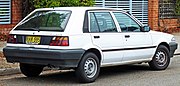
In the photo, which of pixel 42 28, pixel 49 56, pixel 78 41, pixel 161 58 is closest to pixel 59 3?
pixel 161 58

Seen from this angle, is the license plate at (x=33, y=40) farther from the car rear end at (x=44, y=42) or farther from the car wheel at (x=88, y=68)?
the car wheel at (x=88, y=68)

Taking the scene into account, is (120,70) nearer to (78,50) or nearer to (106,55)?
(106,55)

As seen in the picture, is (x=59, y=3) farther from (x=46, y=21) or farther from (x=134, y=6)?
(x=134, y=6)

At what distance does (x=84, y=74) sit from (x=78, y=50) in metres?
0.52

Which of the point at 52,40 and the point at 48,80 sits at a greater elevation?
the point at 52,40

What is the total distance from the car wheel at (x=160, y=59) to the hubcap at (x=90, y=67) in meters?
2.12

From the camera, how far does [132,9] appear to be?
2225 cm

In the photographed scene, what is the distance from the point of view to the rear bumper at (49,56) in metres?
9.16

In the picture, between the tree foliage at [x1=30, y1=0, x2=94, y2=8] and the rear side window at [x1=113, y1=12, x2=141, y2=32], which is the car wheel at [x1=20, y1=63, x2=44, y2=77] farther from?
the tree foliage at [x1=30, y1=0, x2=94, y2=8]

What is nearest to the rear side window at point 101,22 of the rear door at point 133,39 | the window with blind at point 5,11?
the rear door at point 133,39

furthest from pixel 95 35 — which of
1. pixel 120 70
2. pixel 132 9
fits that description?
pixel 132 9

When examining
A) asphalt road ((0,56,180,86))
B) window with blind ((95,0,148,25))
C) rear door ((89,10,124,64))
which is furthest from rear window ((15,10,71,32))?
window with blind ((95,0,148,25))

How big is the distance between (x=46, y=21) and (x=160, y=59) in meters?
3.23

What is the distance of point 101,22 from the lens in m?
10.1
